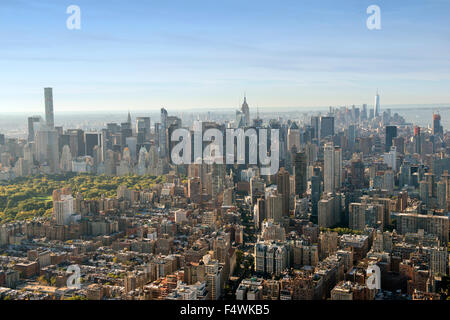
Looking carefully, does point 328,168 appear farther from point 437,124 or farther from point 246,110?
point 246,110

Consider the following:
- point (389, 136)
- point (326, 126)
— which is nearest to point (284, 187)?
point (326, 126)

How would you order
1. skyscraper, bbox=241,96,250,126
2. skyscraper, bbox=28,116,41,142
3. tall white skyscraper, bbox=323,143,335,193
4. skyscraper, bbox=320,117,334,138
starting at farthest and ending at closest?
skyscraper, bbox=320,117,334,138
tall white skyscraper, bbox=323,143,335,193
skyscraper, bbox=28,116,41,142
skyscraper, bbox=241,96,250,126

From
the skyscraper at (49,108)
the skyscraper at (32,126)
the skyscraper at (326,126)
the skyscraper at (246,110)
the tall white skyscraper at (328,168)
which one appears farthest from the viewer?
the skyscraper at (326,126)

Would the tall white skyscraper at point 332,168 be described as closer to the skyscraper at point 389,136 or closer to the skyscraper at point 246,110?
the skyscraper at point 389,136

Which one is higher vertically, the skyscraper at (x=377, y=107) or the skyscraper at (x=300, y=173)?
the skyscraper at (x=377, y=107)

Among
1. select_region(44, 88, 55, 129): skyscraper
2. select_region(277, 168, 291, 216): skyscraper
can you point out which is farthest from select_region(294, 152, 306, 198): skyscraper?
select_region(44, 88, 55, 129): skyscraper

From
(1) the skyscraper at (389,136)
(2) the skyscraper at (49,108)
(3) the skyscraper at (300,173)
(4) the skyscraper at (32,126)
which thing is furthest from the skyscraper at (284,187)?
(4) the skyscraper at (32,126)

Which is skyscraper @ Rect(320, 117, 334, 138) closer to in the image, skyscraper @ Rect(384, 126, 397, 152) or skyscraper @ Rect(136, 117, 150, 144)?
skyscraper @ Rect(384, 126, 397, 152)
